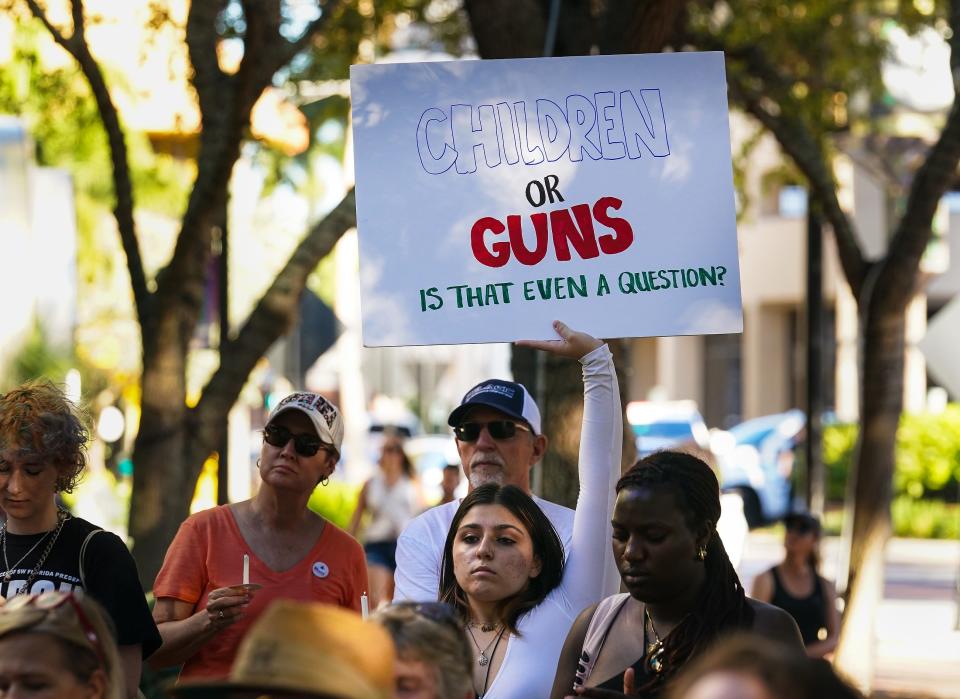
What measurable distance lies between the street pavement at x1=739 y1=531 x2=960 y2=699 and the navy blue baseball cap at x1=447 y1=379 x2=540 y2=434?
6.43m

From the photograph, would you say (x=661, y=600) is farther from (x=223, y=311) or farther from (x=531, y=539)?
(x=223, y=311)

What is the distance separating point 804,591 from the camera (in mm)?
8914

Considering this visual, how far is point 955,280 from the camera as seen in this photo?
14.3 meters

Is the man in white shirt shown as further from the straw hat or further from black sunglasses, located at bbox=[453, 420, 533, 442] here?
the straw hat

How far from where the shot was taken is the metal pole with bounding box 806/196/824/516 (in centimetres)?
1431

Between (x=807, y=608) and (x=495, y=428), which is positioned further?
(x=807, y=608)

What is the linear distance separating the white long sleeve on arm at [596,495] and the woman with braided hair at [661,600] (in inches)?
26.2

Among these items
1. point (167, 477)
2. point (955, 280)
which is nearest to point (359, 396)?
point (955, 280)

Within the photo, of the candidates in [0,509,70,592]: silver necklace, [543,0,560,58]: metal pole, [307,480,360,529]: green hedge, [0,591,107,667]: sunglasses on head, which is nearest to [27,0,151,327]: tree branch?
[543,0,560,58]: metal pole

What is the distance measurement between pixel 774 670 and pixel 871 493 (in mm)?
8295

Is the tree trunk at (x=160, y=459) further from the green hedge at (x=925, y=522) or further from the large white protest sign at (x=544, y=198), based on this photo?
the green hedge at (x=925, y=522)

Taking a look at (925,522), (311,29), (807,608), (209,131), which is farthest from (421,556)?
(925,522)

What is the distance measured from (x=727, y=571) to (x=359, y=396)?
4853 cm

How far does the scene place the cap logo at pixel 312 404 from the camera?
16.9 ft
